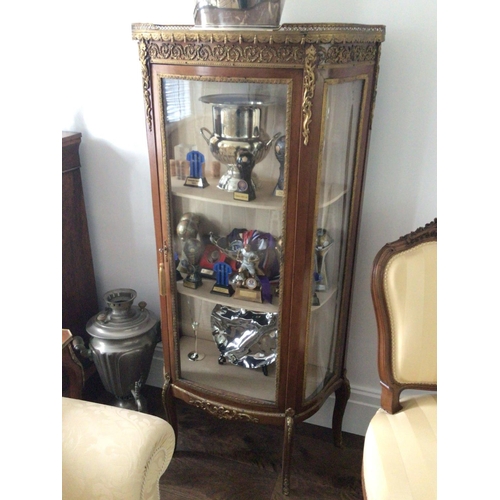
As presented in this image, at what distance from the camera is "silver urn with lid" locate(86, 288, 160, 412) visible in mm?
1602

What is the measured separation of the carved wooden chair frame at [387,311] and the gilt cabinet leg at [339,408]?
37 centimetres

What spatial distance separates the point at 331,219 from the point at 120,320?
864mm

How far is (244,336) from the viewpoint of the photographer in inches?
57.2

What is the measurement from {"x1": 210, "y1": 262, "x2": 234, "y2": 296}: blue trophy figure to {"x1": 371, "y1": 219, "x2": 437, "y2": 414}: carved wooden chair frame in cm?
46

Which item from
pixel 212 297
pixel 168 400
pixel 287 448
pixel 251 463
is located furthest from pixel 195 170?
pixel 251 463

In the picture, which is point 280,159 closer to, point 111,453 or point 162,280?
point 162,280

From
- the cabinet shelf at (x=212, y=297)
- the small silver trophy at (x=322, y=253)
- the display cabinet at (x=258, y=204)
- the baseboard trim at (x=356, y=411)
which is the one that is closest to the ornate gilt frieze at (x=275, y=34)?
the display cabinet at (x=258, y=204)

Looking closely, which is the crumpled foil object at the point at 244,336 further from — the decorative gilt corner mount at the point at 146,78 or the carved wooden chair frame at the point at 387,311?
the decorative gilt corner mount at the point at 146,78

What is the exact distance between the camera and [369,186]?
1396 millimetres

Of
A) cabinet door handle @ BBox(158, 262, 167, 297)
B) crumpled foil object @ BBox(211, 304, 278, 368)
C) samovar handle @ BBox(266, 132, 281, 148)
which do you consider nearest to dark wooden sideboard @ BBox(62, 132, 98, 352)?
cabinet door handle @ BBox(158, 262, 167, 297)

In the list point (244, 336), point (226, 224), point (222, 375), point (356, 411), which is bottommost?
point (356, 411)

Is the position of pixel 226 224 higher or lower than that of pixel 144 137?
lower

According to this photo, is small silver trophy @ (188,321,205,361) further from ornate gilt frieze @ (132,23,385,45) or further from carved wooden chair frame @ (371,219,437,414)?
ornate gilt frieze @ (132,23,385,45)
